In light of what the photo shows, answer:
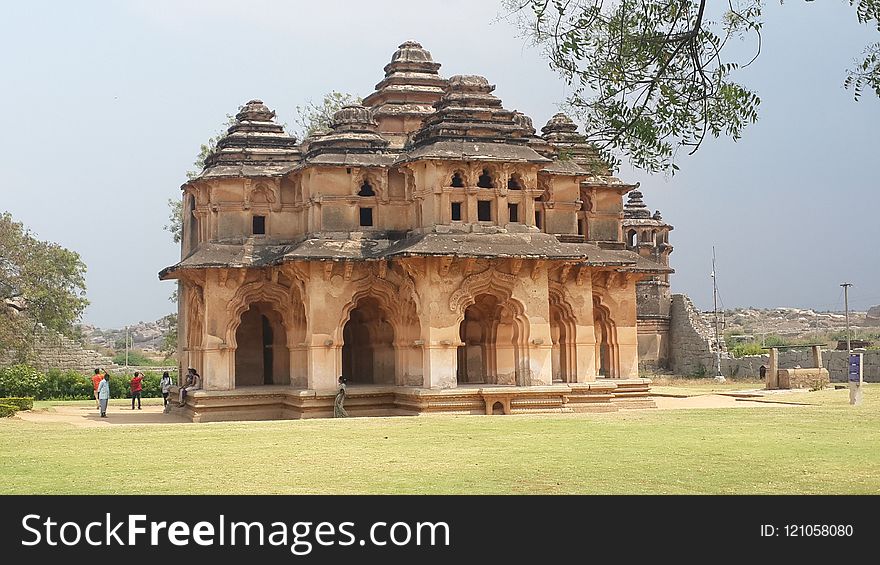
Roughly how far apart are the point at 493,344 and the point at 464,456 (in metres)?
12.2

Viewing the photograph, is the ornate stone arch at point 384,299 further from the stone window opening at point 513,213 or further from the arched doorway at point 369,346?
the stone window opening at point 513,213

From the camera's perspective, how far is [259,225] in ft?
97.9

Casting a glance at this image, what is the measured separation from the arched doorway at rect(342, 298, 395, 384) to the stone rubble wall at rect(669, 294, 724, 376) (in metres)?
20.8

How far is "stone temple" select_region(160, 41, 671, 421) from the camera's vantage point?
25.9m

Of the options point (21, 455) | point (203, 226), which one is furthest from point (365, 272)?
point (21, 455)

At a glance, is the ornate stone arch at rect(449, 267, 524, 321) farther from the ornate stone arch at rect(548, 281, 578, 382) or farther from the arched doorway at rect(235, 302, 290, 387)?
the arched doorway at rect(235, 302, 290, 387)

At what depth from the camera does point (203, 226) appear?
30156mm

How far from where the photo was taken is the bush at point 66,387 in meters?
39.9

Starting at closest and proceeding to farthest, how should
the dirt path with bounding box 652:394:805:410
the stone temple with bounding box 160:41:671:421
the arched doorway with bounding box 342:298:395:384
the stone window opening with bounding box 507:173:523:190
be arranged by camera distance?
the stone temple with bounding box 160:41:671:421 < the stone window opening with bounding box 507:173:523:190 < the dirt path with bounding box 652:394:805:410 < the arched doorway with bounding box 342:298:395:384

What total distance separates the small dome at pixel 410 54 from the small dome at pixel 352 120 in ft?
18.6

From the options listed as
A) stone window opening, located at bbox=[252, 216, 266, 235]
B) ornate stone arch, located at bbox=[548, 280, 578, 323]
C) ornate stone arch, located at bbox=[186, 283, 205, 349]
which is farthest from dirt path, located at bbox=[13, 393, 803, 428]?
stone window opening, located at bbox=[252, 216, 266, 235]

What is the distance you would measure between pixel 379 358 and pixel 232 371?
13.0 feet
